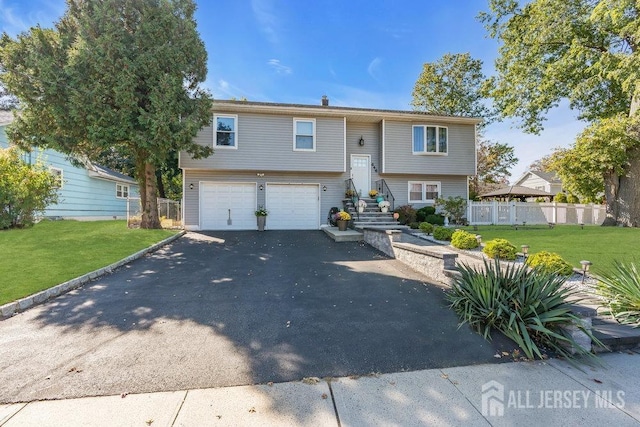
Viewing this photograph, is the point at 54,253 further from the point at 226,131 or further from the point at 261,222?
the point at 226,131

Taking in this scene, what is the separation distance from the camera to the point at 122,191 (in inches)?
811

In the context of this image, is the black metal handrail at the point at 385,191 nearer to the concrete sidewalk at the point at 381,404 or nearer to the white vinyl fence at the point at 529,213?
the white vinyl fence at the point at 529,213

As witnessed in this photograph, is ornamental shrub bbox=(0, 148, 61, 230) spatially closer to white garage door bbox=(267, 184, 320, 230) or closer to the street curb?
the street curb

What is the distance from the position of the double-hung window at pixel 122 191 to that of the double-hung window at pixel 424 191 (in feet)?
67.0

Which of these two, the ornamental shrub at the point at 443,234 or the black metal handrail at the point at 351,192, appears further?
the black metal handrail at the point at 351,192

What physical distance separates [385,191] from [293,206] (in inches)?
189

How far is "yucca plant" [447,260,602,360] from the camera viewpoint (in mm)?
3285

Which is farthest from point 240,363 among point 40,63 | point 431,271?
point 40,63

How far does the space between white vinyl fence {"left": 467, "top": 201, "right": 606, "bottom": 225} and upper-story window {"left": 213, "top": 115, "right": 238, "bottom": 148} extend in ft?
39.6

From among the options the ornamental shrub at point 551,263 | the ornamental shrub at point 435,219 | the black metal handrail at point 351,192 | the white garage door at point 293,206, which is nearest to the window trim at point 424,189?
the ornamental shrub at point 435,219

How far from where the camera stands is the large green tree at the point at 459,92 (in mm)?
22703

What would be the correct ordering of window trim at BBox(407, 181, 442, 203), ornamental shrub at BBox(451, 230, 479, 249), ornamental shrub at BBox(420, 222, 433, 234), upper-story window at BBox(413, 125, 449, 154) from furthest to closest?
window trim at BBox(407, 181, 442, 203) → upper-story window at BBox(413, 125, 449, 154) → ornamental shrub at BBox(420, 222, 433, 234) → ornamental shrub at BBox(451, 230, 479, 249)

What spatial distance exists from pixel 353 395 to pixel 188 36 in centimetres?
1233

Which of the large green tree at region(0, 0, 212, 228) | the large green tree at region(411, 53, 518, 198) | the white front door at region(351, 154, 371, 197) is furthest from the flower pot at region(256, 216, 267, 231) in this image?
the large green tree at region(411, 53, 518, 198)
